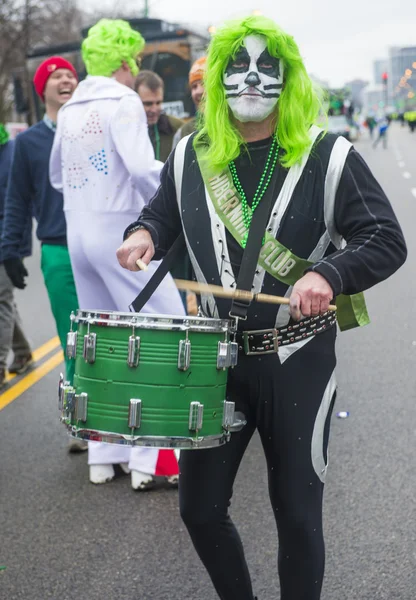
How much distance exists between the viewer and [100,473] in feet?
16.0

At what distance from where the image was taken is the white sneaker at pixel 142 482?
469 cm

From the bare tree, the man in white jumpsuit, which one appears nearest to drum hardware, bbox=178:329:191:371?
the man in white jumpsuit

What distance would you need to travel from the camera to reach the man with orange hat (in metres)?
5.14

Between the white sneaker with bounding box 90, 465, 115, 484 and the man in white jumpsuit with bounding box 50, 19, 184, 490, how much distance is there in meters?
0.20

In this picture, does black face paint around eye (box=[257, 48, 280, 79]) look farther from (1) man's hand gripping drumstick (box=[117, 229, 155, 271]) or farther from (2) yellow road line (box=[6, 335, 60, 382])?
(2) yellow road line (box=[6, 335, 60, 382])

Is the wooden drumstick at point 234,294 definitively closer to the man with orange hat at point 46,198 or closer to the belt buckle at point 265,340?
the belt buckle at point 265,340

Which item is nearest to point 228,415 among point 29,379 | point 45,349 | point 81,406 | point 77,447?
point 81,406

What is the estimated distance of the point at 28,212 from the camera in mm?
5312

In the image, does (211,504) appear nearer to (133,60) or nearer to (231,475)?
(231,475)

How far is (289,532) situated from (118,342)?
0.75 m

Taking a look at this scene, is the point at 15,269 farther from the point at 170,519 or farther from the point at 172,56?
the point at 172,56

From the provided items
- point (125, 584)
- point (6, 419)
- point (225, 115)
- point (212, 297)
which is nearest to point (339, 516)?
point (125, 584)

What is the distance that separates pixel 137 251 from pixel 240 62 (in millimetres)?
637

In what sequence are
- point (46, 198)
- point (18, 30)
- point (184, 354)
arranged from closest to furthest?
1. point (184, 354)
2. point (46, 198)
3. point (18, 30)
